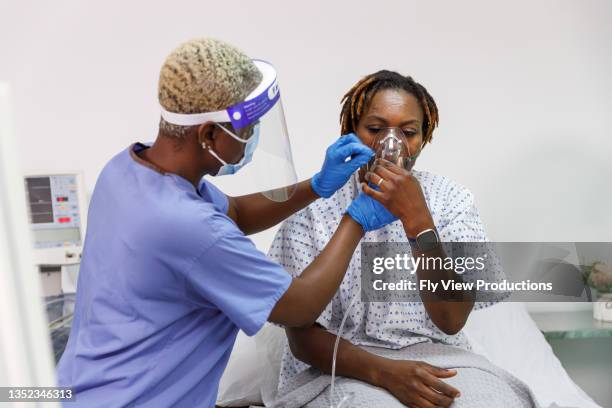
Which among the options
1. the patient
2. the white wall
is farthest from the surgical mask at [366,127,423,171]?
the white wall

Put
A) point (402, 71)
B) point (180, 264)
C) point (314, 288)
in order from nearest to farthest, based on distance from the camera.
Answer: point (180, 264), point (314, 288), point (402, 71)

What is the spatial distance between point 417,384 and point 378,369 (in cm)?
10

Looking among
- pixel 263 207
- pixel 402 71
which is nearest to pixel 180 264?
pixel 263 207

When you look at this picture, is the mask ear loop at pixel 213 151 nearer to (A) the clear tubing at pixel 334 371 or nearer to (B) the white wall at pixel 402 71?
(A) the clear tubing at pixel 334 371

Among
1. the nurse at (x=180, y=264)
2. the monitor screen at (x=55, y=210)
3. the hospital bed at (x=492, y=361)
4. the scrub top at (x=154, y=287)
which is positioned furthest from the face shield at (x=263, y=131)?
the monitor screen at (x=55, y=210)

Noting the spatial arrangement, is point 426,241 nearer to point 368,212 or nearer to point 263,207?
point 368,212

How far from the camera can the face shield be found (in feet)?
3.75

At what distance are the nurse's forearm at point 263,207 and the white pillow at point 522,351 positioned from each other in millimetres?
794

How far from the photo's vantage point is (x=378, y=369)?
1.42m

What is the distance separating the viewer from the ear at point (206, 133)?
A: 1141 millimetres

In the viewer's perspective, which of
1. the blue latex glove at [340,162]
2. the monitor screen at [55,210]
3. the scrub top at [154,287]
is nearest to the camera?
the scrub top at [154,287]

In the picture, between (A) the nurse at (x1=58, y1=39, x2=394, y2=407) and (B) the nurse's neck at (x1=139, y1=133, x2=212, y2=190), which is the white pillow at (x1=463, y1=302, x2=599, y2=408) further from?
(B) the nurse's neck at (x1=139, y1=133, x2=212, y2=190)

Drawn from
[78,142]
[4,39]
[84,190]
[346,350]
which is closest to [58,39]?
[4,39]

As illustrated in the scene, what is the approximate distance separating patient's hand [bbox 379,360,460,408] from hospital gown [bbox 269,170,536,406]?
12 centimetres
